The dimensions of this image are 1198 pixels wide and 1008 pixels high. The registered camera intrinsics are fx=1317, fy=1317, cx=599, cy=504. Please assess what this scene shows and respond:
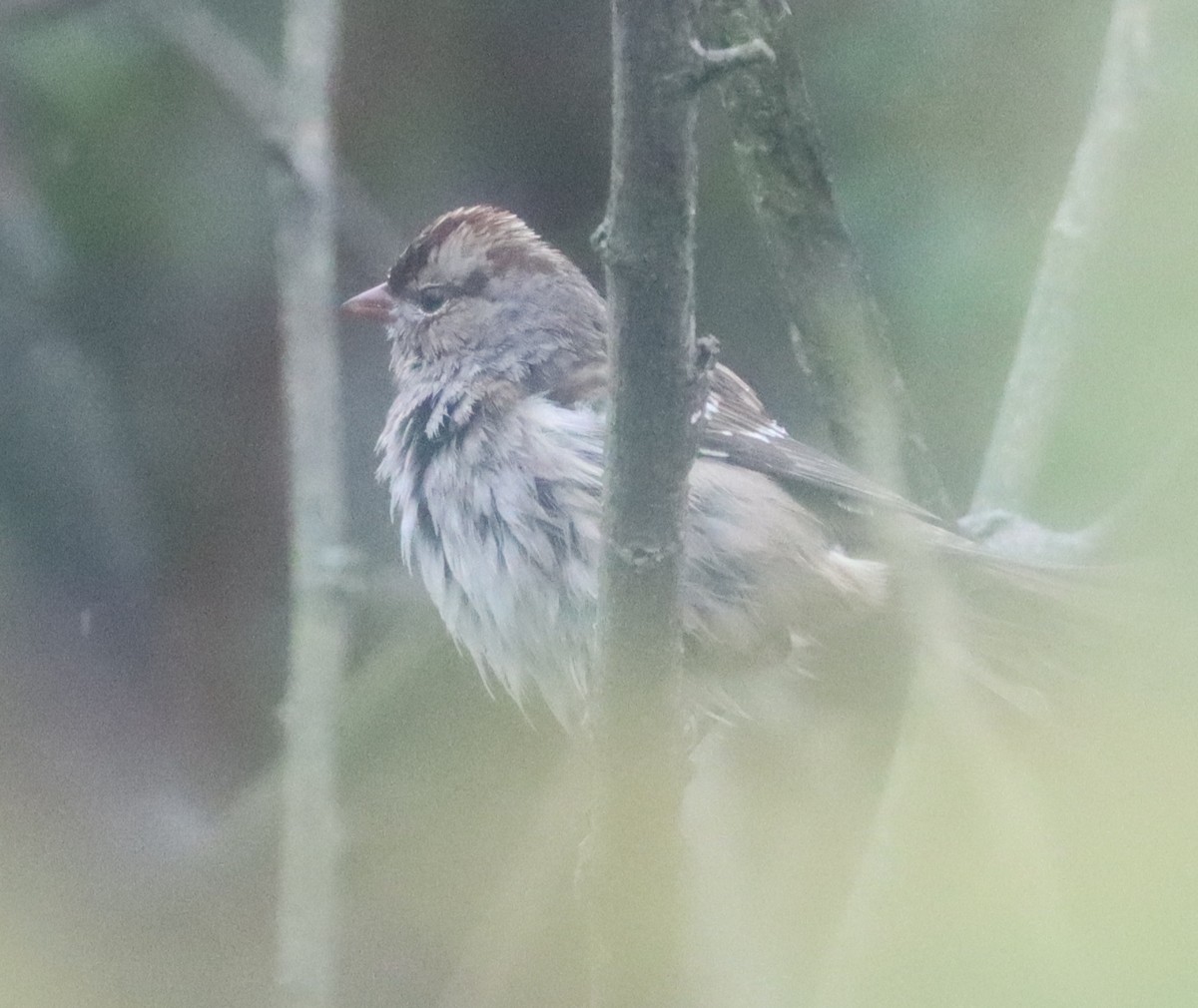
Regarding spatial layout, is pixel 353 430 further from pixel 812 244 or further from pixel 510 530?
pixel 812 244

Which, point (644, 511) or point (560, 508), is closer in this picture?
point (644, 511)

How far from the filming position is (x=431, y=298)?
2.76ft

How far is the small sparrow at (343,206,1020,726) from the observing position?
0.75 metres

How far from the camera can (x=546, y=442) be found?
0.76m

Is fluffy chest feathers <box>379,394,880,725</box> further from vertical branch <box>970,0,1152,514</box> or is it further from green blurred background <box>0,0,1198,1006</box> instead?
vertical branch <box>970,0,1152,514</box>

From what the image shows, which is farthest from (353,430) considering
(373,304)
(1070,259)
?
(1070,259)

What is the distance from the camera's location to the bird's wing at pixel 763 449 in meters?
0.73

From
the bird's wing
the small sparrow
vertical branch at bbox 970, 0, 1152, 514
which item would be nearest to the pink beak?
the small sparrow

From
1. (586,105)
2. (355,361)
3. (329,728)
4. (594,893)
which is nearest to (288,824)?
(329,728)

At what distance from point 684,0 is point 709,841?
17.4 inches

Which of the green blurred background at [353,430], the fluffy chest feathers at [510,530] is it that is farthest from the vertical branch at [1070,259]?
the fluffy chest feathers at [510,530]

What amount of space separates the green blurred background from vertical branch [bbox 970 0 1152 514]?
19mm

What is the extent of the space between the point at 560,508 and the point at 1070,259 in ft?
0.99

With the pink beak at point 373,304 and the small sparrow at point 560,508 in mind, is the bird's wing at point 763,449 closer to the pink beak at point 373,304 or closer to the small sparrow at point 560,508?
the small sparrow at point 560,508
